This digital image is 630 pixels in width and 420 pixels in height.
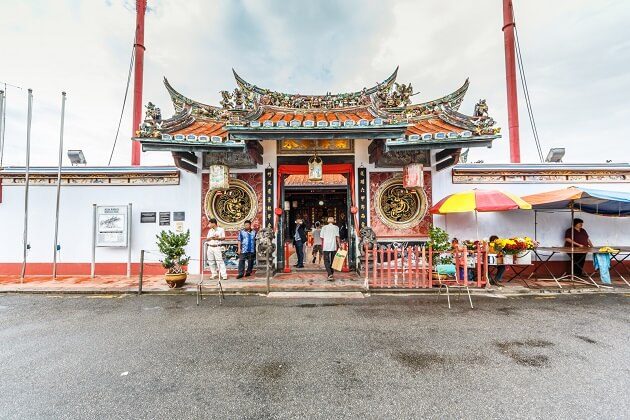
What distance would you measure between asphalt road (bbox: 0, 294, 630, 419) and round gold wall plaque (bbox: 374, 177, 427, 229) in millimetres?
3490

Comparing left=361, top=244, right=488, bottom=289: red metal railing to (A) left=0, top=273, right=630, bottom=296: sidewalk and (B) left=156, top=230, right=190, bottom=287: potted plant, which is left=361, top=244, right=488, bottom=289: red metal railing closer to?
(A) left=0, top=273, right=630, bottom=296: sidewalk

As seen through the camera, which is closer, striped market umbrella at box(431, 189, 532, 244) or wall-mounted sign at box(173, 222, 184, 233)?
striped market umbrella at box(431, 189, 532, 244)

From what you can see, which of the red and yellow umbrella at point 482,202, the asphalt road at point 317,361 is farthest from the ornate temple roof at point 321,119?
the asphalt road at point 317,361

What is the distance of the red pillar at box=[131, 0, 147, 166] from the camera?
14883 mm

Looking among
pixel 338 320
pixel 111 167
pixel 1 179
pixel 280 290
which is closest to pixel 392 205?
pixel 280 290

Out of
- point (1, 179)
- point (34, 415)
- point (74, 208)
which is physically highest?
point (1, 179)

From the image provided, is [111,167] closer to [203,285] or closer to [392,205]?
[203,285]

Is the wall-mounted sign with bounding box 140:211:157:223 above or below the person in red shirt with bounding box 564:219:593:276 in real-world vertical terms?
above

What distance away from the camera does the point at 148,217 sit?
31.5ft

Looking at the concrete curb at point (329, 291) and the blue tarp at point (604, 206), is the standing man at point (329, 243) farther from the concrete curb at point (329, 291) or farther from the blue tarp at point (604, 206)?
the blue tarp at point (604, 206)

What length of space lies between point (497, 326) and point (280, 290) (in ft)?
14.8

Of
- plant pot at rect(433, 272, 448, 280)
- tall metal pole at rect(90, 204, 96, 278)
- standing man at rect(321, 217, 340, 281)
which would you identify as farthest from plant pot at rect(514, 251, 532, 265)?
tall metal pole at rect(90, 204, 96, 278)

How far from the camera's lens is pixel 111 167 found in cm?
974

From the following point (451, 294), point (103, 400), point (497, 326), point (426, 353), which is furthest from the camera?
point (451, 294)
